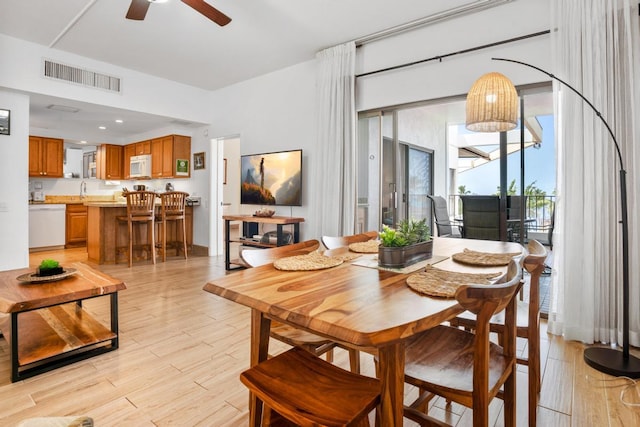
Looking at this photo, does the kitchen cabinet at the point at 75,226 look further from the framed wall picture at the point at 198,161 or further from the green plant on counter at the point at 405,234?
the green plant on counter at the point at 405,234

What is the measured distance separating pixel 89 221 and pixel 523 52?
627 centimetres

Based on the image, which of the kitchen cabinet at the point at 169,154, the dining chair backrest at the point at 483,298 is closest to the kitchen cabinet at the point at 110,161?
the kitchen cabinet at the point at 169,154

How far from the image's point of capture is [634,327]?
8.10 feet

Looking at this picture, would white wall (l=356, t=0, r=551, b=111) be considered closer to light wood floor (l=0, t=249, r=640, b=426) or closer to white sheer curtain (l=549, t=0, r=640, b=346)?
white sheer curtain (l=549, t=0, r=640, b=346)

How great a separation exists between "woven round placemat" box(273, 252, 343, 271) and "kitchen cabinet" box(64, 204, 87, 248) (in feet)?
22.9

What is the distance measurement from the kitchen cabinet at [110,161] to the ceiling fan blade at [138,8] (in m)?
5.74

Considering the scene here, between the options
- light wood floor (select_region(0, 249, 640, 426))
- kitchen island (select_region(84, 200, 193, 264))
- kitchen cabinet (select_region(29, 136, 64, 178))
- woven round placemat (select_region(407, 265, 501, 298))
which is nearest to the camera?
woven round placemat (select_region(407, 265, 501, 298))

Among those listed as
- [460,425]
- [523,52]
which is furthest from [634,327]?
[523,52]

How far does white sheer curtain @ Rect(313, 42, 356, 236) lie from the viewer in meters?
4.09

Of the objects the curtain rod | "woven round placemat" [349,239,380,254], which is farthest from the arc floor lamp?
the curtain rod

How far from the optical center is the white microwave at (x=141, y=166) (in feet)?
22.3

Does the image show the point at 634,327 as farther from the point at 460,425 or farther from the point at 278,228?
the point at 278,228

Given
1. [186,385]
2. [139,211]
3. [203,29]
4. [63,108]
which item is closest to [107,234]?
[139,211]

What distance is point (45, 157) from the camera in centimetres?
673
